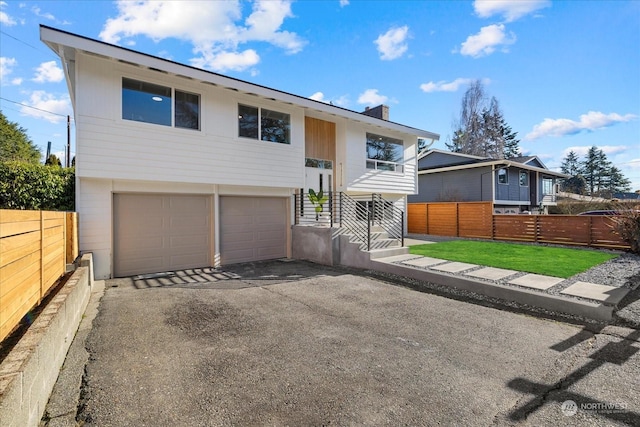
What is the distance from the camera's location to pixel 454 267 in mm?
7641

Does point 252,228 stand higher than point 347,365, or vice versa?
point 252,228

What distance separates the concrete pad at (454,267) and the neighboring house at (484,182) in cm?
1275

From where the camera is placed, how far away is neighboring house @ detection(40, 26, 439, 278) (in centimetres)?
710

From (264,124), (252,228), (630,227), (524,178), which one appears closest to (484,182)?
(524,178)

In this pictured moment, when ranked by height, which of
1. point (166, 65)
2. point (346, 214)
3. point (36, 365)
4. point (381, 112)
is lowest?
point (36, 365)

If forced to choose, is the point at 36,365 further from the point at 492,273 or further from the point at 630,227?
the point at 630,227

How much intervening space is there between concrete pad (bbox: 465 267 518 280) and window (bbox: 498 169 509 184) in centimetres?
1489

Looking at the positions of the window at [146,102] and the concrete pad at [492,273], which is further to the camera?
the window at [146,102]

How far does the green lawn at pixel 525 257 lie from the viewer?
7.43m

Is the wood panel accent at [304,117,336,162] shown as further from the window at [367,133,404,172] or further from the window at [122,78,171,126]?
the window at [122,78,171,126]

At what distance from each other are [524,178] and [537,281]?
19.8m

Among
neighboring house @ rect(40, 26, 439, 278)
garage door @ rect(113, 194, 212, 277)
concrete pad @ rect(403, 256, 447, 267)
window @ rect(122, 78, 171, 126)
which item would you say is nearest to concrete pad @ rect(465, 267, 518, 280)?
concrete pad @ rect(403, 256, 447, 267)

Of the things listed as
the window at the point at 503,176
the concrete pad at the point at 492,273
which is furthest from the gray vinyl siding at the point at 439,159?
the concrete pad at the point at 492,273

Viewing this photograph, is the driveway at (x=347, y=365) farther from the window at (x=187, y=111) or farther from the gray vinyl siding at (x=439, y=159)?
the gray vinyl siding at (x=439, y=159)
